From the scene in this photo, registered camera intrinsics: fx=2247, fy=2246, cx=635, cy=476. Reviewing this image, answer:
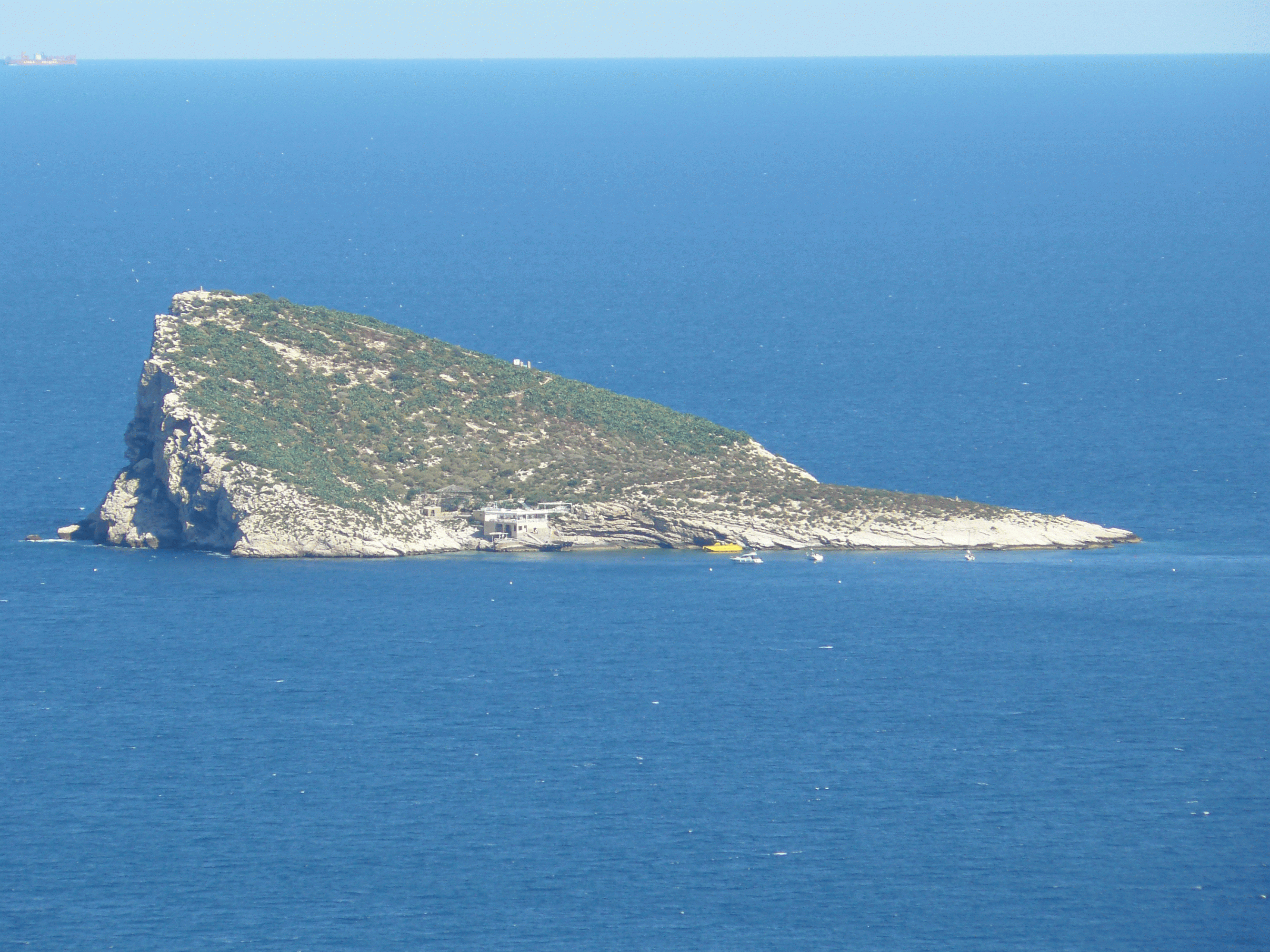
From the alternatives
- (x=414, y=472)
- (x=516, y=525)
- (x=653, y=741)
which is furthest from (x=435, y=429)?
(x=653, y=741)

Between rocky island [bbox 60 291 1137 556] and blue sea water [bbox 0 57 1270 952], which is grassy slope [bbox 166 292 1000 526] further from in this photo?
blue sea water [bbox 0 57 1270 952]

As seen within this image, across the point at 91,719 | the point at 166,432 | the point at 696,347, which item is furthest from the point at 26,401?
the point at 91,719

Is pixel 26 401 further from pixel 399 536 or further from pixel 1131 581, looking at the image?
pixel 1131 581

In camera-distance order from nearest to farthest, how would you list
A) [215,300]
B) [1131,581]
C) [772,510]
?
[1131,581] → [772,510] → [215,300]

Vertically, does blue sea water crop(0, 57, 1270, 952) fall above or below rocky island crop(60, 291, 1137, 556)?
below

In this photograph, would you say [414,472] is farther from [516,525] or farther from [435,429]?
[516,525]

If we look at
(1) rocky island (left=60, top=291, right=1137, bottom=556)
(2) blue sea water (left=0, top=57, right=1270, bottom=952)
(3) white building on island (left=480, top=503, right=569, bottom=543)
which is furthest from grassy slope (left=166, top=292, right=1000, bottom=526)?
(2) blue sea water (left=0, top=57, right=1270, bottom=952)
